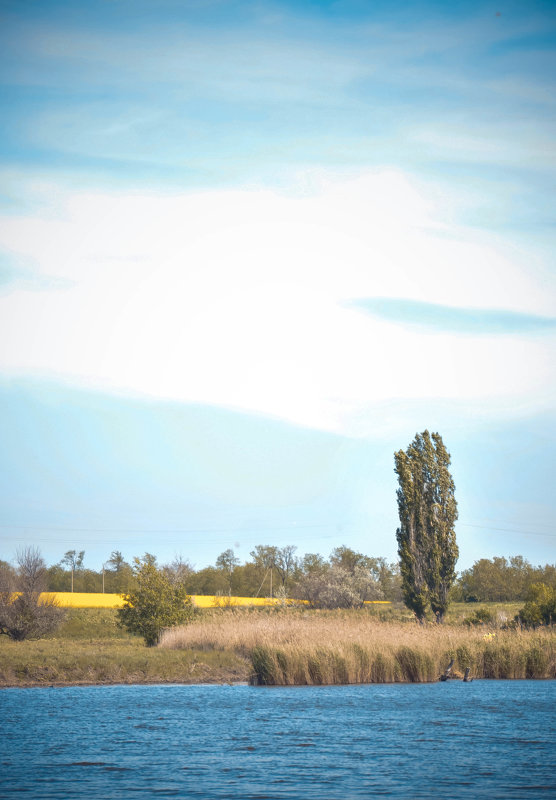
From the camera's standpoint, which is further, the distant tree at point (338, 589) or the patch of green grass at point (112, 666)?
the distant tree at point (338, 589)

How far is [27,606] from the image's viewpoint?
1890 inches

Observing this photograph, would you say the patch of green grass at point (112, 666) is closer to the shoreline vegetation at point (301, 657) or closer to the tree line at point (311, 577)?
the shoreline vegetation at point (301, 657)

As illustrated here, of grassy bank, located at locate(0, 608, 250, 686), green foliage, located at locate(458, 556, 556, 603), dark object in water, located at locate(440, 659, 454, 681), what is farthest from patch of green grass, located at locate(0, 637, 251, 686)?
green foliage, located at locate(458, 556, 556, 603)

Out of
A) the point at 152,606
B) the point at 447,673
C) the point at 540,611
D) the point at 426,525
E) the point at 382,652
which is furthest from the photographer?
the point at 426,525

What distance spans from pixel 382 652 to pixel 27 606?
23115mm

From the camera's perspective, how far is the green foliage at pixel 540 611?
53469mm

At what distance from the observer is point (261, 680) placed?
34.9 m

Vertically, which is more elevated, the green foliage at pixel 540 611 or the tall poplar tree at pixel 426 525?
the tall poplar tree at pixel 426 525

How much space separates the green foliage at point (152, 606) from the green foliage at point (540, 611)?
881 inches

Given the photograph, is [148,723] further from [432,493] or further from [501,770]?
[432,493]

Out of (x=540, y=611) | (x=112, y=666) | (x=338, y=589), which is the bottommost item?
(x=112, y=666)

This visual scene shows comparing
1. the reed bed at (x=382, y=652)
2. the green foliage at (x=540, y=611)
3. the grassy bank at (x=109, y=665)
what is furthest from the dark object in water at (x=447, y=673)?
the green foliage at (x=540, y=611)

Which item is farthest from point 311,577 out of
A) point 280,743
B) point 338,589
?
point 280,743

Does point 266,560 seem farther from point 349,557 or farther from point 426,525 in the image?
point 426,525
